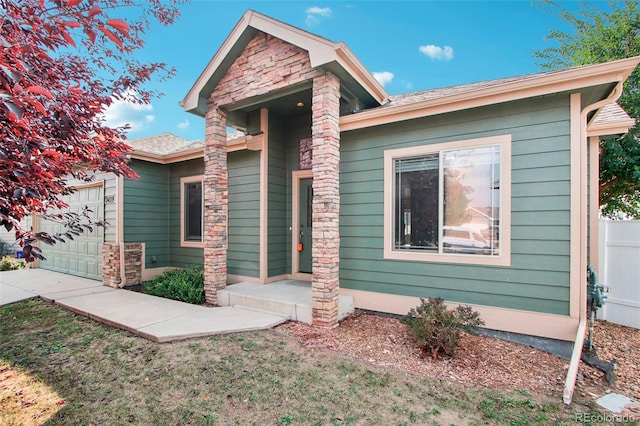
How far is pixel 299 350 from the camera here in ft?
12.4

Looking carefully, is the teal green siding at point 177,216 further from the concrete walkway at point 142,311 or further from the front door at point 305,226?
the front door at point 305,226

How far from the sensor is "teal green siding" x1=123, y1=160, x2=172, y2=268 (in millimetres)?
7496

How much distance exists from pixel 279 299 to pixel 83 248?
6.43 metres

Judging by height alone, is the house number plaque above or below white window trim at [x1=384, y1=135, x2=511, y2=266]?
above

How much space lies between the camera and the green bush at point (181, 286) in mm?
5918

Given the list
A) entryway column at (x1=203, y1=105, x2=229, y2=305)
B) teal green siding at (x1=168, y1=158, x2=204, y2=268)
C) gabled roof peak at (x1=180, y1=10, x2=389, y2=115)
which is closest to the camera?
gabled roof peak at (x1=180, y1=10, x2=389, y2=115)

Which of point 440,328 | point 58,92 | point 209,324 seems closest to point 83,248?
point 209,324

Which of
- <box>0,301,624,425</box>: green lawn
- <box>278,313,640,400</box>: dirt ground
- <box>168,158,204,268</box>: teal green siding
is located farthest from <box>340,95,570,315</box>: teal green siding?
<box>168,158,204,268</box>: teal green siding

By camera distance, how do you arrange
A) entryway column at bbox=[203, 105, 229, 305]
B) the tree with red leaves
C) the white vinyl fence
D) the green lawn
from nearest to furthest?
the tree with red leaves < the green lawn < the white vinyl fence < entryway column at bbox=[203, 105, 229, 305]

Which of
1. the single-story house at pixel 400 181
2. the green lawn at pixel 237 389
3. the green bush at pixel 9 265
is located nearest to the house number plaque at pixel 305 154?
the single-story house at pixel 400 181

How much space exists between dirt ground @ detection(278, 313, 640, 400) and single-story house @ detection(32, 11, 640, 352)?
1.21ft

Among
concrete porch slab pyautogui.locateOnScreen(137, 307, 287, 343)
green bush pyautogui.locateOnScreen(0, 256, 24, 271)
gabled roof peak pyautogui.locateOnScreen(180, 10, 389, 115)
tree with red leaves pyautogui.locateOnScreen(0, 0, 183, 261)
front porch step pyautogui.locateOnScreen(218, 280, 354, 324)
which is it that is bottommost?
green bush pyautogui.locateOnScreen(0, 256, 24, 271)

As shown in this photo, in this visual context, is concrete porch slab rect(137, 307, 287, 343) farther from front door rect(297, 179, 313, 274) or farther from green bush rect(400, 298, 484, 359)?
green bush rect(400, 298, 484, 359)

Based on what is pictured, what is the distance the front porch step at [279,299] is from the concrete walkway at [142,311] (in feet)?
0.48
